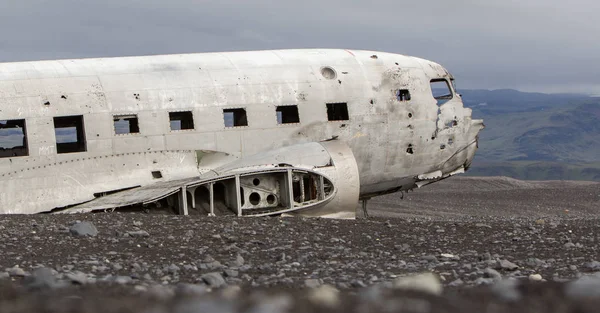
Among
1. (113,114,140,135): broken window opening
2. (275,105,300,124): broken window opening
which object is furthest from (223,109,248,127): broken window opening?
(113,114,140,135): broken window opening

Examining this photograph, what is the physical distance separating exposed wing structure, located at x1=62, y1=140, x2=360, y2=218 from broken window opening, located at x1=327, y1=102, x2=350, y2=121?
4.75ft

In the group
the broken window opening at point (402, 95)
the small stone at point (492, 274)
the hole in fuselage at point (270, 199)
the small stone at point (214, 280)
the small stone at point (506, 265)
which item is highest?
the broken window opening at point (402, 95)

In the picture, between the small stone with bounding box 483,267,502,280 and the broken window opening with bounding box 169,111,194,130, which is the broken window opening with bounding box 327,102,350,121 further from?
the small stone with bounding box 483,267,502,280

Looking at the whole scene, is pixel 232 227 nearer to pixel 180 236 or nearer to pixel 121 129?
pixel 180 236

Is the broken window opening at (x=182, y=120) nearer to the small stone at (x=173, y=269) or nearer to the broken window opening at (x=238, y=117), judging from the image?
the broken window opening at (x=238, y=117)

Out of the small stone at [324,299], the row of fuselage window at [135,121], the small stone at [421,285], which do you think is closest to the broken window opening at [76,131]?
the row of fuselage window at [135,121]

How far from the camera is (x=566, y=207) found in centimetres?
3844

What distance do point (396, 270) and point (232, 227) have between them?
15.8 ft

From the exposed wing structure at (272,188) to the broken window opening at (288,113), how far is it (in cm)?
121

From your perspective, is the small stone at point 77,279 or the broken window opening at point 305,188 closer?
the small stone at point 77,279

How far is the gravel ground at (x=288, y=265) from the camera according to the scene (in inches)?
267

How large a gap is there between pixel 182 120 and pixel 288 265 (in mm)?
8730

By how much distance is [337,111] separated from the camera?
20250 mm

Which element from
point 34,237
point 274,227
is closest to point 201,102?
point 274,227
